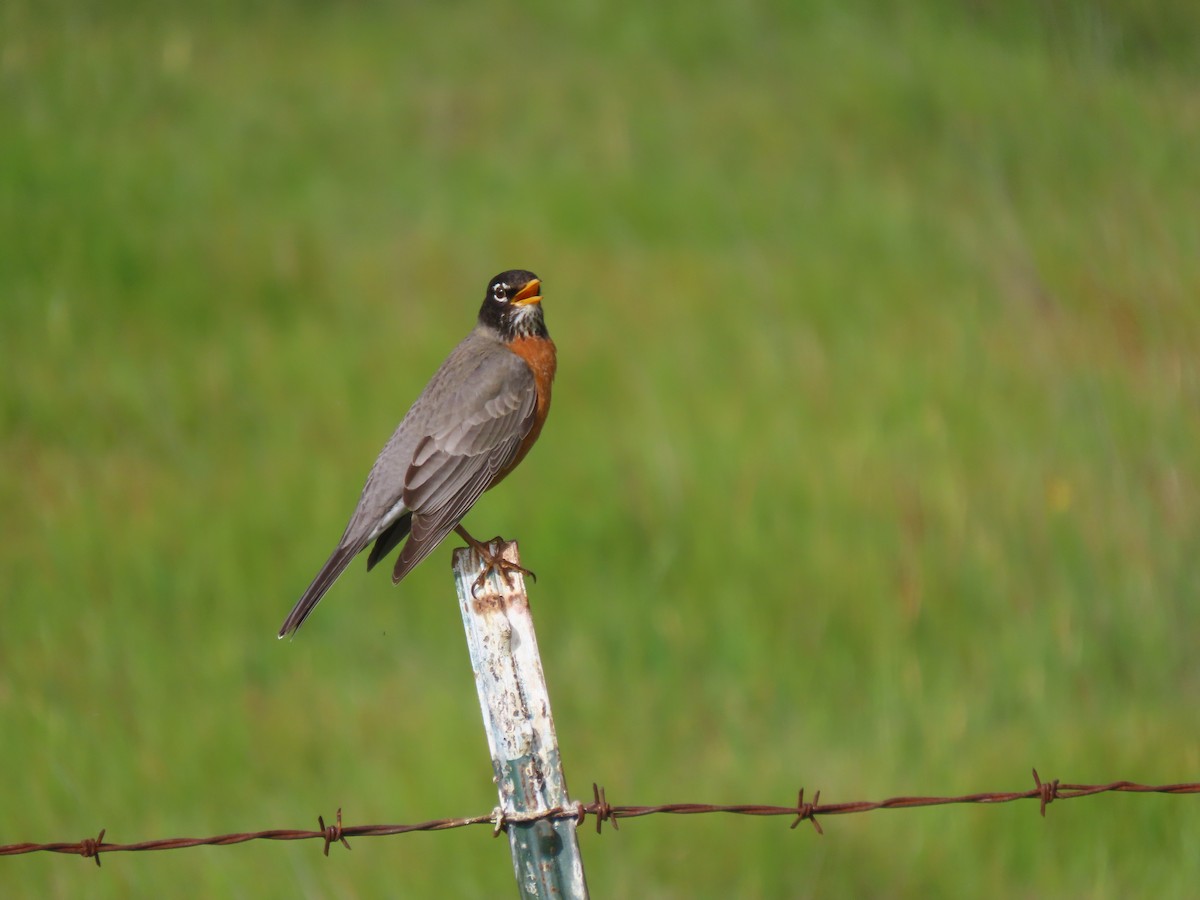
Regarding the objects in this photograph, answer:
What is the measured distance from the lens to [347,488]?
27.0ft

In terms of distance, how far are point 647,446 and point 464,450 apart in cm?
340

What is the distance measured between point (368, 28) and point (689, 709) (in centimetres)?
1178

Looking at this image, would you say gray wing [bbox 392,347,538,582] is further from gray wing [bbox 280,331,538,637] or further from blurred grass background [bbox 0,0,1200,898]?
blurred grass background [bbox 0,0,1200,898]

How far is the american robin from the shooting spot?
493cm

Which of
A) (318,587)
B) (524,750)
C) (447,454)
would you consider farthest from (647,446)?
(524,750)

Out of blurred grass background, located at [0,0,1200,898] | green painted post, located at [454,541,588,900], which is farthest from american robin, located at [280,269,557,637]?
green painted post, located at [454,541,588,900]

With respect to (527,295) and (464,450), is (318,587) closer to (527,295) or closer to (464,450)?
(464,450)

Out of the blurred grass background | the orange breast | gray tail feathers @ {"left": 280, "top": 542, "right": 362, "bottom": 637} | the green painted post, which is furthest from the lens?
the blurred grass background

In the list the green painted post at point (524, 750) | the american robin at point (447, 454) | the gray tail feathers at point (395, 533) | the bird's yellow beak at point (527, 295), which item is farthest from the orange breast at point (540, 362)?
the green painted post at point (524, 750)

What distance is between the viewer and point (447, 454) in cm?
518

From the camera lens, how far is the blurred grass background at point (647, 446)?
6070mm

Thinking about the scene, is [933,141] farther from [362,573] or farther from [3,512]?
[3,512]

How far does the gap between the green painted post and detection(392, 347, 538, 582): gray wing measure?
60.6 inches

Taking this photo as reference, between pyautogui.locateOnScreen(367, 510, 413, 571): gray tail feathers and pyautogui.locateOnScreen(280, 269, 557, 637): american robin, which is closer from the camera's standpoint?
pyautogui.locateOnScreen(280, 269, 557, 637): american robin
